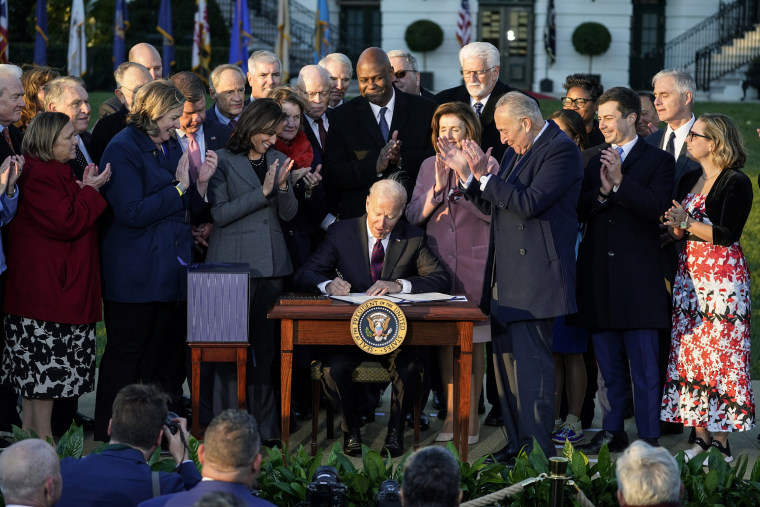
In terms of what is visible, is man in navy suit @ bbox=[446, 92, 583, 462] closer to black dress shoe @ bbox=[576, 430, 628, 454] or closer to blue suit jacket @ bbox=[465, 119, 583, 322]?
blue suit jacket @ bbox=[465, 119, 583, 322]

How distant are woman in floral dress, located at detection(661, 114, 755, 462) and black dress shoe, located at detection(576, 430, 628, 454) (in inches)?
12.7

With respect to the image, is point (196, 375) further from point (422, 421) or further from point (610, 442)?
point (610, 442)

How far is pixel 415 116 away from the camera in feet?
26.4

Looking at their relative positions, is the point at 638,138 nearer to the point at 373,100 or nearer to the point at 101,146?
the point at 373,100

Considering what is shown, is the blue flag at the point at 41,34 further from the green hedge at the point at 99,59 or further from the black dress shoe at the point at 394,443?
the black dress shoe at the point at 394,443

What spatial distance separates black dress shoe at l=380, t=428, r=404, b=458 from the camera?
6.99m

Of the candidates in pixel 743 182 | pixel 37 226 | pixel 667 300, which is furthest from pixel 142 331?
pixel 743 182

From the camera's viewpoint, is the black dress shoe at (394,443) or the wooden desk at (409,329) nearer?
the wooden desk at (409,329)

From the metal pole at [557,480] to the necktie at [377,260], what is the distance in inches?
90.6

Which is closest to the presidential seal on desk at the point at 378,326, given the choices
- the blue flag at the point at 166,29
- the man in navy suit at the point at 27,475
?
the man in navy suit at the point at 27,475

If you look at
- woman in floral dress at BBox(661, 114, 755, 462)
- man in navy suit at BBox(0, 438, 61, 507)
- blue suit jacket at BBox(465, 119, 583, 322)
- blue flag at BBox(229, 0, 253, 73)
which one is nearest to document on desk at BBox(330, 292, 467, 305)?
blue suit jacket at BBox(465, 119, 583, 322)

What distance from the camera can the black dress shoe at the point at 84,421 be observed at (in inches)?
294

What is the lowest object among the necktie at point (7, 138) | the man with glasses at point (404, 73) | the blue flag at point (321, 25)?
the necktie at point (7, 138)

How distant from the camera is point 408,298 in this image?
21.9 ft
